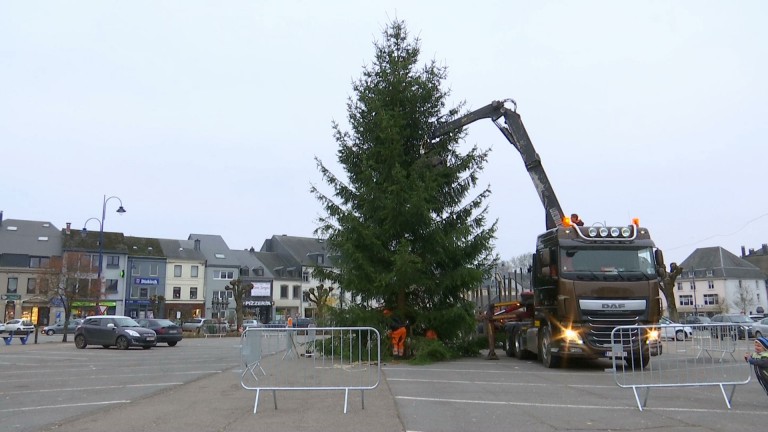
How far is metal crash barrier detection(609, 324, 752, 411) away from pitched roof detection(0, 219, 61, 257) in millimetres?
69396

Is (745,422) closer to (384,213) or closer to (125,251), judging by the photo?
(384,213)

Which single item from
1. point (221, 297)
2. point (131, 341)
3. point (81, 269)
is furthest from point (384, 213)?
point (221, 297)

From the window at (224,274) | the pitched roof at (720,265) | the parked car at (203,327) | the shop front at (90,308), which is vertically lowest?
the parked car at (203,327)

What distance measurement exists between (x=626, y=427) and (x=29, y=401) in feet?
30.8

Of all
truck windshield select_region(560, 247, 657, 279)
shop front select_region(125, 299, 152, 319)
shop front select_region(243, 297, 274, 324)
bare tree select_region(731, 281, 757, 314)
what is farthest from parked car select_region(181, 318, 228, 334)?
bare tree select_region(731, 281, 757, 314)

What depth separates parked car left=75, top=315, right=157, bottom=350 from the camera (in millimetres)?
26781

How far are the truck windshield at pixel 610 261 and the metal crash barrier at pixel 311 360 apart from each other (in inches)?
235

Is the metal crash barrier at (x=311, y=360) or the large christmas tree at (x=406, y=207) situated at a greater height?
the large christmas tree at (x=406, y=207)

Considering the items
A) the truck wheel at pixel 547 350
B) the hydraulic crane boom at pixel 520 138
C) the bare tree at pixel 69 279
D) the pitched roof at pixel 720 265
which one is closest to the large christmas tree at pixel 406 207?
the hydraulic crane boom at pixel 520 138

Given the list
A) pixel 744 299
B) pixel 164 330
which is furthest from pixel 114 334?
pixel 744 299

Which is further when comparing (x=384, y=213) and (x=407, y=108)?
(x=407, y=108)

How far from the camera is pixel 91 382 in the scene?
1307 cm

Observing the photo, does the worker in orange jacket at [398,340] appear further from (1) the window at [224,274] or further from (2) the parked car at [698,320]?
(1) the window at [224,274]

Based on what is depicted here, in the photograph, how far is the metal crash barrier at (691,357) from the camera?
8742 millimetres
